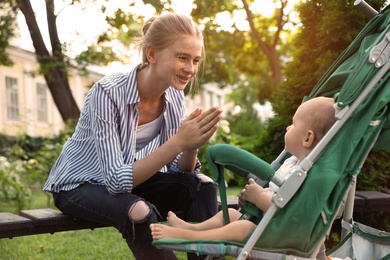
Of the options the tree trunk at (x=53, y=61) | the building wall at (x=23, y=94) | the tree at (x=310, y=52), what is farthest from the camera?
the building wall at (x=23, y=94)

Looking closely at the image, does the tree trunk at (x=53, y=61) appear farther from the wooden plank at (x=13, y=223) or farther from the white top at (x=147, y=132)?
the wooden plank at (x=13, y=223)

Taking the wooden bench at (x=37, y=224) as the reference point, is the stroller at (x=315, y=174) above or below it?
above

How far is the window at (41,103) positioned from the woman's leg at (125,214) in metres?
22.1

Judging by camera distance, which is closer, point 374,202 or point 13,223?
point 13,223

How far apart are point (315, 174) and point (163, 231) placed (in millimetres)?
667

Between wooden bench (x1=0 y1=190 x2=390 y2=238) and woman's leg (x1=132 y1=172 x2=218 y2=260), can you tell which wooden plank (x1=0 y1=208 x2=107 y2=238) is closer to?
wooden bench (x1=0 y1=190 x2=390 y2=238)

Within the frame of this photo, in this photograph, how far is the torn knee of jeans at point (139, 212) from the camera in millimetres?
2814

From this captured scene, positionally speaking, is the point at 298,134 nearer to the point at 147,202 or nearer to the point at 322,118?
the point at 322,118

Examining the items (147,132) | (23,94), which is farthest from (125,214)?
(23,94)

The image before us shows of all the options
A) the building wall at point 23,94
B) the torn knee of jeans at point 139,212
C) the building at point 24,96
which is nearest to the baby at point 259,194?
the torn knee of jeans at point 139,212

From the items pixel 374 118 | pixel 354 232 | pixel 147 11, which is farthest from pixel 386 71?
pixel 147 11

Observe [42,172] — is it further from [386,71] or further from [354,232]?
[386,71]

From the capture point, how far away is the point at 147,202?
292 centimetres

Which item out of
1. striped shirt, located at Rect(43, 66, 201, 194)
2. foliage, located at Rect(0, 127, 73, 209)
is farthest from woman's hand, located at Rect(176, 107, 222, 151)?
foliage, located at Rect(0, 127, 73, 209)
